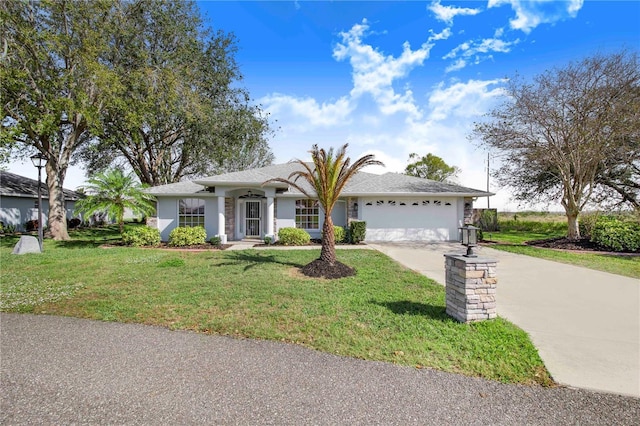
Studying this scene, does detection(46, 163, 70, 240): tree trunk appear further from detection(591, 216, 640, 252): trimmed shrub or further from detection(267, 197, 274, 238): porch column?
detection(591, 216, 640, 252): trimmed shrub

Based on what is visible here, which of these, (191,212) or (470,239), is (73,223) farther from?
(470,239)

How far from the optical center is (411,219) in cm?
1534

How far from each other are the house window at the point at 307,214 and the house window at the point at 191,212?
4.85m

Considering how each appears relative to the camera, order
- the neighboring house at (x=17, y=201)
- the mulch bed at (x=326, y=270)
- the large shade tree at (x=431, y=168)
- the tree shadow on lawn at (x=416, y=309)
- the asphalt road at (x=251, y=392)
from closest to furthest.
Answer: the asphalt road at (x=251, y=392), the tree shadow on lawn at (x=416, y=309), the mulch bed at (x=326, y=270), the neighboring house at (x=17, y=201), the large shade tree at (x=431, y=168)

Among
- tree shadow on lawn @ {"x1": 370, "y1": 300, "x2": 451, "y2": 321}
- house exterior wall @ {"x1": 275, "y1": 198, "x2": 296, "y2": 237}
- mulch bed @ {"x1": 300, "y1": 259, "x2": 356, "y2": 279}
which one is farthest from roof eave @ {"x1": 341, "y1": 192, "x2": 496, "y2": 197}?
tree shadow on lawn @ {"x1": 370, "y1": 300, "x2": 451, "y2": 321}

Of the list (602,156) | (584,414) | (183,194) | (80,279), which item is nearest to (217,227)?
(183,194)

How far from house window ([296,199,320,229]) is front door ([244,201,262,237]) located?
2066 mm

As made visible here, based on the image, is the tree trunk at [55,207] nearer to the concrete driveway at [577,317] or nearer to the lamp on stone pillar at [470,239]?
the concrete driveway at [577,317]

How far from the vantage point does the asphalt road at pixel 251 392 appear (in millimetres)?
2547

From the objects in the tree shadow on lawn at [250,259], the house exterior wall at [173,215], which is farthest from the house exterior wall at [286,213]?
the tree shadow on lawn at [250,259]

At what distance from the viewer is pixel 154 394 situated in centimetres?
284

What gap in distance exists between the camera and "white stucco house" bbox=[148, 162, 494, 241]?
1483cm

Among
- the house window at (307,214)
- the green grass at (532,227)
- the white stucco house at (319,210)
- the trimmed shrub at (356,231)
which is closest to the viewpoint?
the trimmed shrub at (356,231)

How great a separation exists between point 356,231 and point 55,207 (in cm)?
1597
